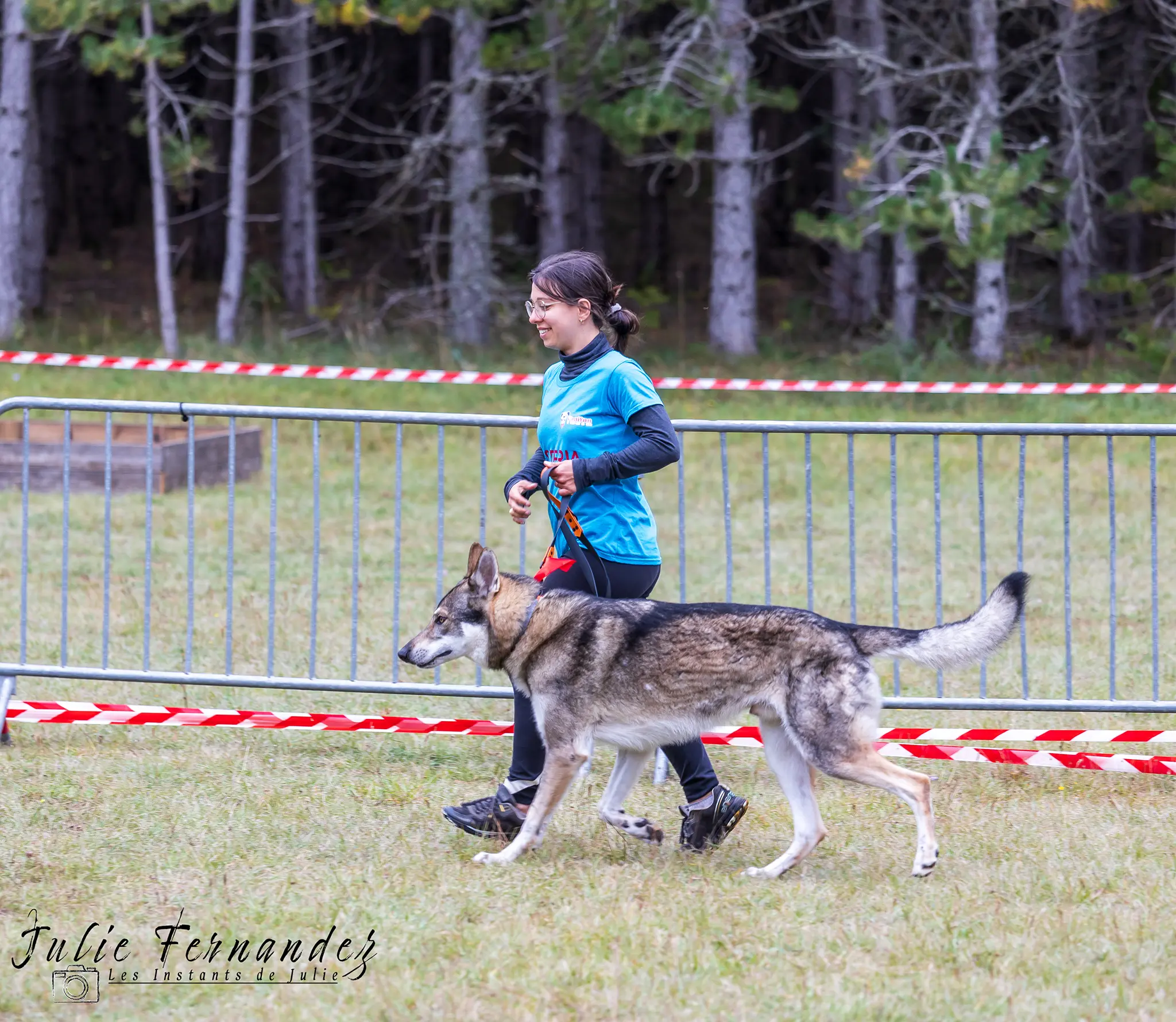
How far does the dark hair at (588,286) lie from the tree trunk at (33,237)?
69.9ft

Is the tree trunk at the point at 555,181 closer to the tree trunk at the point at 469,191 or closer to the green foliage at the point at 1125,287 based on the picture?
the tree trunk at the point at 469,191

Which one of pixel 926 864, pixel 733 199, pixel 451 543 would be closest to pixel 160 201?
pixel 733 199

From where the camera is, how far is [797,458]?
1491 cm

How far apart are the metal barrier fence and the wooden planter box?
0.03m

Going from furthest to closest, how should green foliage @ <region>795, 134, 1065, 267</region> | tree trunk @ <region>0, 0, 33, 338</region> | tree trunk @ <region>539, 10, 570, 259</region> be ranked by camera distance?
tree trunk @ <region>539, 10, 570, 259</region>, tree trunk @ <region>0, 0, 33, 338</region>, green foliage @ <region>795, 134, 1065, 267</region>

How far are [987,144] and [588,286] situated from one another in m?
14.1

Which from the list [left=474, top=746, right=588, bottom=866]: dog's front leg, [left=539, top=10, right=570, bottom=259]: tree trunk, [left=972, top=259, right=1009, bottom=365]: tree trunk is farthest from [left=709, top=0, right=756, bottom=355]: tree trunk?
[left=474, top=746, right=588, bottom=866]: dog's front leg

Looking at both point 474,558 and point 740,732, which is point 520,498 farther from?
point 740,732

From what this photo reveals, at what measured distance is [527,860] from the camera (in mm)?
5129

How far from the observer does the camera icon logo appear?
396cm

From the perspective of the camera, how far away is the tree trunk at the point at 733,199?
62.4 feet

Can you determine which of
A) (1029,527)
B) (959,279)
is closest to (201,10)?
(959,279)

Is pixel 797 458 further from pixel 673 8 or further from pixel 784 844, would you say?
pixel 673 8

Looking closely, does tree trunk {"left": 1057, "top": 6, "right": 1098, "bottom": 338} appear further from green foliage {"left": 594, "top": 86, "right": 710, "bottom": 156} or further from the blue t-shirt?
the blue t-shirt
